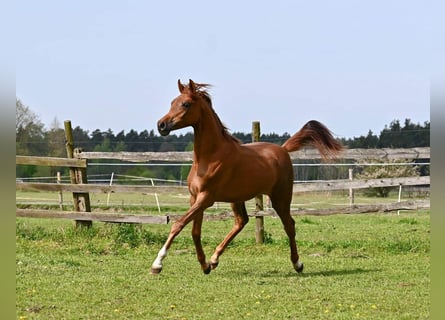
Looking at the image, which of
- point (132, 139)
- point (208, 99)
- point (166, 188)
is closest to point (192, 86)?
point (208, 99)

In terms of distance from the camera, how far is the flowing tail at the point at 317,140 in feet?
29.8

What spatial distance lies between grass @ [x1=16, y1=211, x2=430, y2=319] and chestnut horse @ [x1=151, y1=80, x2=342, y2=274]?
1.96 feet

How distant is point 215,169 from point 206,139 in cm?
38

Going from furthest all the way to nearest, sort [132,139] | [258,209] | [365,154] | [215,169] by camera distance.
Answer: [132,139]
[258,209]
[365,154]
[215,169]

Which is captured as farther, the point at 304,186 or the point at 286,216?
the point at 304,186

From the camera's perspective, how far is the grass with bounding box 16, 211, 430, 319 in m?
5.51

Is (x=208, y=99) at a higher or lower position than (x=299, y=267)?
higher

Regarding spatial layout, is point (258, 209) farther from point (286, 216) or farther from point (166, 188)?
point (286, 216)

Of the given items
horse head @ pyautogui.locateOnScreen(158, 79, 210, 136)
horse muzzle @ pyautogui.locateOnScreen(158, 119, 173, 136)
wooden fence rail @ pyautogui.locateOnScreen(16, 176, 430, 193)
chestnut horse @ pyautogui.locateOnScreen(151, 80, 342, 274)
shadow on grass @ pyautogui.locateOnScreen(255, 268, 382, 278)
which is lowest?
shadow on grass @ pyautogui.locateOnScreen(255, 268, 382, 278)

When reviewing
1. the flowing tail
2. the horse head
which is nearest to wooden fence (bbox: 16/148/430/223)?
the flowing tail

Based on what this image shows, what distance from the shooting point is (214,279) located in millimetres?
7301

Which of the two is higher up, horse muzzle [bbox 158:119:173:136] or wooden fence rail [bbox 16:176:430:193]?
horse muzzle [bbox 158:119:173:136]

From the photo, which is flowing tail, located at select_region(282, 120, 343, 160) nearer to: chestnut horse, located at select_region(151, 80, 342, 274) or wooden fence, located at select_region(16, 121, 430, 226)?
chestnut horse, located at select_region(151, 80, 342, 274)

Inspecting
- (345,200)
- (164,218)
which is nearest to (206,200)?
(164,218)
